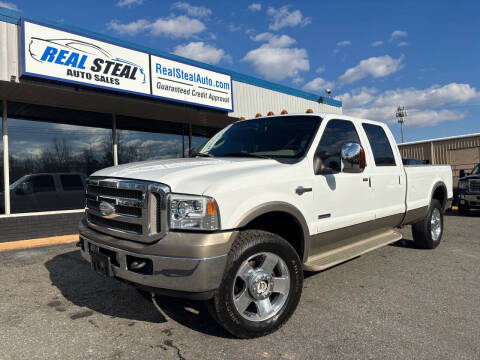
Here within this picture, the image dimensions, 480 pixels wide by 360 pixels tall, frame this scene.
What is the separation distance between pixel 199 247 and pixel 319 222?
Answer: 1.47 m

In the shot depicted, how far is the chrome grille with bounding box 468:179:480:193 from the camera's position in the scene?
10.2m

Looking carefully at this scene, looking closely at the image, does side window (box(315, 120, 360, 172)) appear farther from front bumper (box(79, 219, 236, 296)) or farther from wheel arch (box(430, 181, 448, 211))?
wheel arch (box(430, 181, 448, 211))

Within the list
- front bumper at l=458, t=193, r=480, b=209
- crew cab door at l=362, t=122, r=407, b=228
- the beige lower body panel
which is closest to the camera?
the beige lower body panel

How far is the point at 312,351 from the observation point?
2.61 metres

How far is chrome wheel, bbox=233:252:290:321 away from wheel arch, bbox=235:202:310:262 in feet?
1.12

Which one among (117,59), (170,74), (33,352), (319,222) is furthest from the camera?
(170,74)

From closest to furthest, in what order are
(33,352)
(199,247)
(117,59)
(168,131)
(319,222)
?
(199,247) → (33,352) → (319,222) → (117,59) → (168,131)

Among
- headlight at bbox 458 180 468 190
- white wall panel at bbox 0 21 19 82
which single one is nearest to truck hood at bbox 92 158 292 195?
white wall panel at bbox 0 21 19 82

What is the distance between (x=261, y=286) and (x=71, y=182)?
7.29 m

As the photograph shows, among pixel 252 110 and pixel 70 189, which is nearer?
pixel 70 189

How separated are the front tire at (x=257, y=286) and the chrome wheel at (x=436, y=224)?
3.89 metres

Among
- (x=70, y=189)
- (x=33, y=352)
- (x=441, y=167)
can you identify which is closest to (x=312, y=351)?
(x=33, y=352)

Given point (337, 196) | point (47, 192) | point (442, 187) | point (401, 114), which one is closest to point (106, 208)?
point (337, 196)

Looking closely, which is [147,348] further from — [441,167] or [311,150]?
[441,167]
